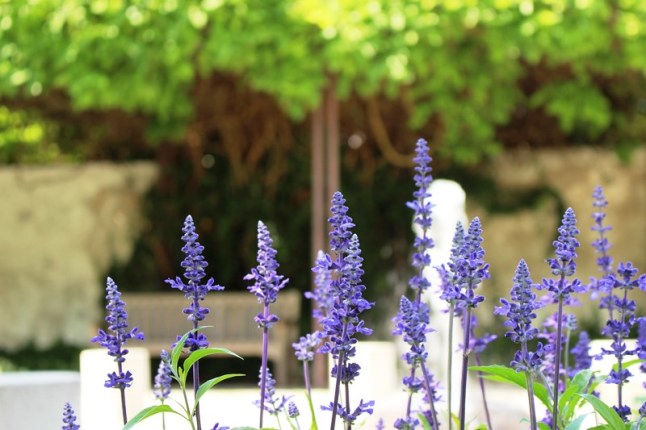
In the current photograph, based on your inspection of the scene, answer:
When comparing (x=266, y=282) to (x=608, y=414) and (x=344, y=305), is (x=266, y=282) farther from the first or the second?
(x=608, y=414)

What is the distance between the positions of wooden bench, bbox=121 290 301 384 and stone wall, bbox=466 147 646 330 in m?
2.13

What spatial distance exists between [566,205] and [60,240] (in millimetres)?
5353

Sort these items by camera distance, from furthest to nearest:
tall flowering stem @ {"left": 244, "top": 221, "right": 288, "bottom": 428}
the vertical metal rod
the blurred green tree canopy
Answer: the vertical metal rod
the blurred green tree canopy
tall flowering stem @ {"left": 244, "top": 221, "right": 288, "bottom": 428}

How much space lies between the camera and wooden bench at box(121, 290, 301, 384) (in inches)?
422

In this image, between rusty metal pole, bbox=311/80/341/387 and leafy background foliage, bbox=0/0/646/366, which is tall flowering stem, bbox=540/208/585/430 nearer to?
leafy background foliage, bbox=0/0/646/366

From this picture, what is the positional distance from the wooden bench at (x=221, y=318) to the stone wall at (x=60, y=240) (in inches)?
28.7

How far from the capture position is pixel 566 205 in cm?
1138

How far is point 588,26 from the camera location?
818 cm

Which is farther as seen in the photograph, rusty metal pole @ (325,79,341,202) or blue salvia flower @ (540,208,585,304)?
rusty metal pole @ (325,79,341,202)

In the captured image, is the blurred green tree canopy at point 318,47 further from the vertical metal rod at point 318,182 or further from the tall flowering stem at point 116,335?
the tall flowering stem at point 116,335

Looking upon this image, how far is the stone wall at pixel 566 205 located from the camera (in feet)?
37.5

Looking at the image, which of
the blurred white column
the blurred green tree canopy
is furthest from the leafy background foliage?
the blurred white column

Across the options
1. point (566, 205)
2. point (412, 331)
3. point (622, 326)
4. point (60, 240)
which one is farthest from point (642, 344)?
point (60, 240)

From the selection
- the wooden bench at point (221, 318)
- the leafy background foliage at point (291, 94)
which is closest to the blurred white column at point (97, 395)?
the leafy background foliage at point (291, 94)
